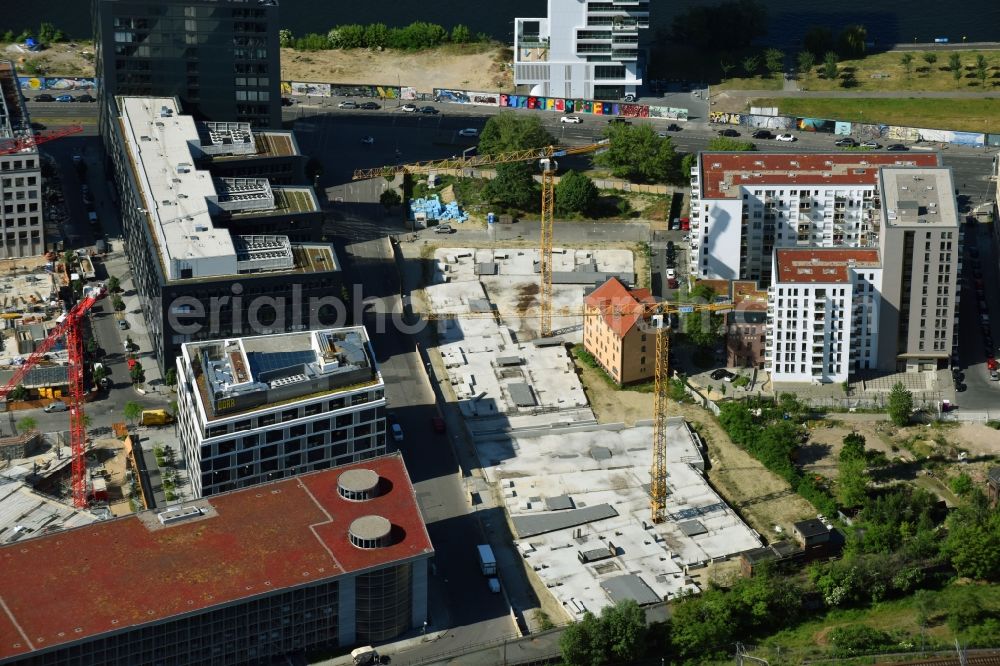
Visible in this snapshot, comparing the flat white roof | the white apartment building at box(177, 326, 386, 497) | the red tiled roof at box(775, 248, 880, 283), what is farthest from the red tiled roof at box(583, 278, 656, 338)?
the flat white roof

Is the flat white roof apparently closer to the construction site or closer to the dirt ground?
the construction site

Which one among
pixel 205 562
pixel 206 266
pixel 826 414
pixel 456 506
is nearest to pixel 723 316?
pixel 826 414

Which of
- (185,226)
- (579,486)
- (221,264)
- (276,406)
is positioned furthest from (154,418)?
(579,486)

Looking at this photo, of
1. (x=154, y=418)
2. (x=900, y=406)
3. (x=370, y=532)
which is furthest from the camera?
(x=900, y=406)

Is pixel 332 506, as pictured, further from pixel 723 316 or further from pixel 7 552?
pixel 723 316

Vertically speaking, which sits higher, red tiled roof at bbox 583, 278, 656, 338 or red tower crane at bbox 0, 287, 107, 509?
red tiled roof at bbox 583, 278, 656, 338

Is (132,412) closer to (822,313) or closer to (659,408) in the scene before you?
(659,408)
